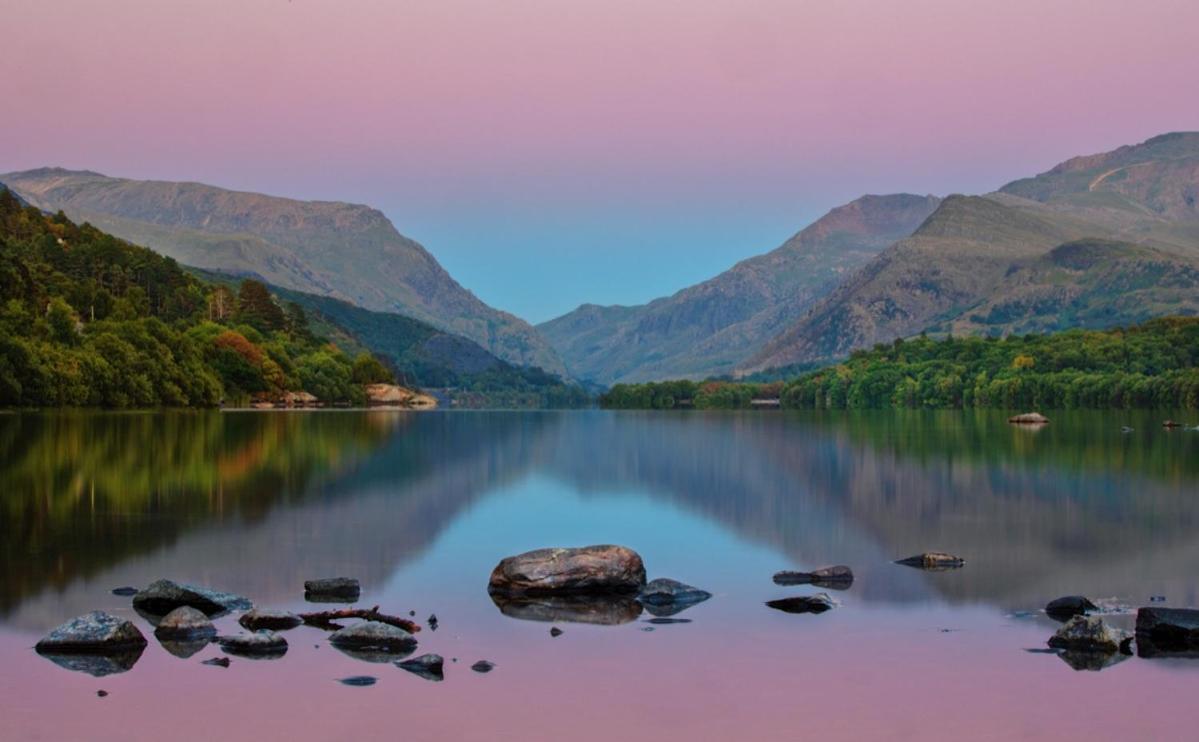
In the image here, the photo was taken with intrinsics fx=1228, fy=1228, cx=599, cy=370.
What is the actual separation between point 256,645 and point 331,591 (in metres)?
5.08

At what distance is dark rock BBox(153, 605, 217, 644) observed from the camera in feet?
66.7

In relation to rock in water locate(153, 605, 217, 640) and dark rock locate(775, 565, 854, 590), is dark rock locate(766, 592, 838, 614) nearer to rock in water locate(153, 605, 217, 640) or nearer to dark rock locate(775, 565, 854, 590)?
dark rock locate(775, 565, 854, 590)

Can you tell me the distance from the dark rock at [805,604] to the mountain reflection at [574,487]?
1601 mm

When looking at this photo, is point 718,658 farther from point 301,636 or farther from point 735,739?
point 301,636

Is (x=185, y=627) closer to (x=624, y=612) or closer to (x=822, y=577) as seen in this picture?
(x=624, y=612)

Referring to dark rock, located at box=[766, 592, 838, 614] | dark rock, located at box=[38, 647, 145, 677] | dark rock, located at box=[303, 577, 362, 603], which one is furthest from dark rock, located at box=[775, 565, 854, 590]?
dark rock, located at box=[38, 647, 145, 677]

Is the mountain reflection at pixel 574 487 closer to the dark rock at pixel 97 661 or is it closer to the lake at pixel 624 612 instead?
the lake at pixel 624 612

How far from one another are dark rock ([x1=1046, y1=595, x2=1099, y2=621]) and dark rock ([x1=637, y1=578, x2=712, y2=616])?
22.2 ft

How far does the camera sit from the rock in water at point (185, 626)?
2036 cm

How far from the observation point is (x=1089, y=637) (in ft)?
66.7

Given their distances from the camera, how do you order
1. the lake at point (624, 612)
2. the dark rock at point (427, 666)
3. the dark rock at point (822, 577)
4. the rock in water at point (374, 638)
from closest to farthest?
1. the lake at point (624, 612)
2. the dark rock at point (427, 666)
3. the rock in water at point (374, 638)
4. the dark rock at point (822, 577)

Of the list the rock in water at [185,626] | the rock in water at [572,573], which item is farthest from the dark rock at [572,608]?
the rock in water at [185,626]

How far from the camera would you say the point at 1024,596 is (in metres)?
25.4

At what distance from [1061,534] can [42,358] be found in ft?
373
